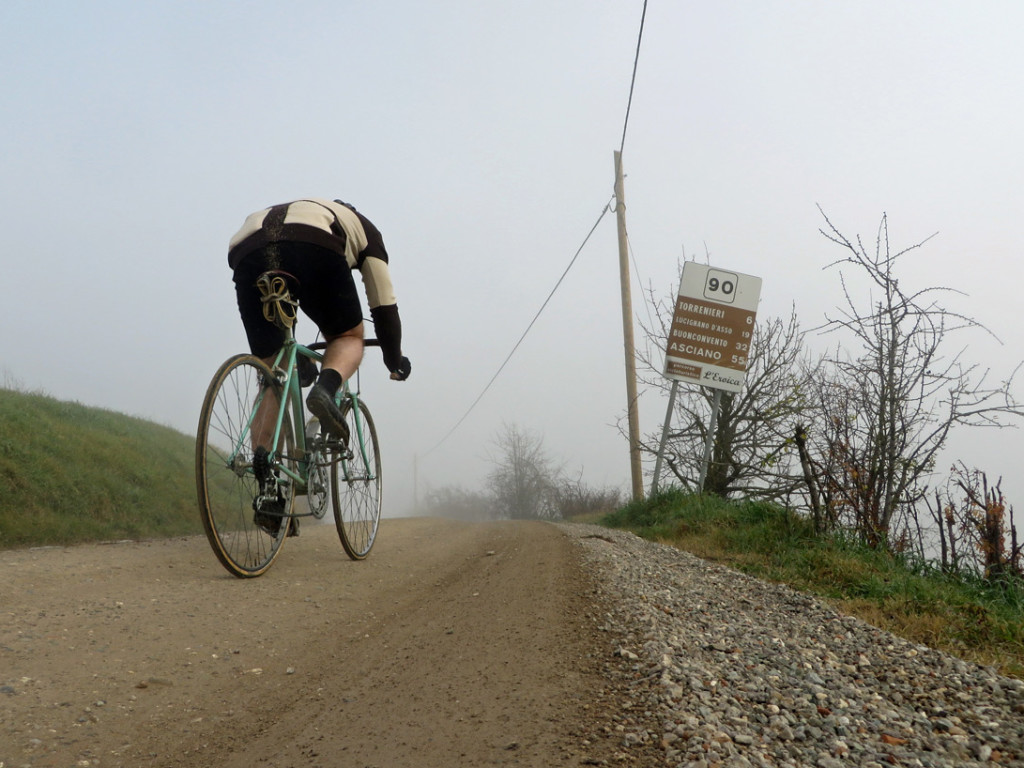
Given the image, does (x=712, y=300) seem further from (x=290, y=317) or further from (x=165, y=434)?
(x=165, y=434)

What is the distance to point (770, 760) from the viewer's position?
137 cm

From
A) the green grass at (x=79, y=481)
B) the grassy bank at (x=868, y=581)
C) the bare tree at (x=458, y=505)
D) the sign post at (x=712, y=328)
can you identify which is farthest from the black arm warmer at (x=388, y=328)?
the bare tree at (x=458, y=505)

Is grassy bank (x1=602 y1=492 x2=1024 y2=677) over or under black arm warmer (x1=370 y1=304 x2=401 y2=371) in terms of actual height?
under

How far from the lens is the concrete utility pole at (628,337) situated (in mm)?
13039

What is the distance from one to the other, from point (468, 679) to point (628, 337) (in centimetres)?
1244

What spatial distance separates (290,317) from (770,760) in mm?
2635

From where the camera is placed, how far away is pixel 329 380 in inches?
133

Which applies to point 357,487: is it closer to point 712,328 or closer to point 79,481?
point 79,481

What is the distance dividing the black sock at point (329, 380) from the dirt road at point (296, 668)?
0.92 m

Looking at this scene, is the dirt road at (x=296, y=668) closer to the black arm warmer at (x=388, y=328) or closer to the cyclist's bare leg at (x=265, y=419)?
the cyclist's bare leg at (x=265, y=419)

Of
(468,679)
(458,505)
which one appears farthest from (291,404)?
(458,505)

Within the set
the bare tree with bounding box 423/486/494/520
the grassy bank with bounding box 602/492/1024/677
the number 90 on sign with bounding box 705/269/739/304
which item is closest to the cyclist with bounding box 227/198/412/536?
the grassy bank with bounding box 602/492/1024/677

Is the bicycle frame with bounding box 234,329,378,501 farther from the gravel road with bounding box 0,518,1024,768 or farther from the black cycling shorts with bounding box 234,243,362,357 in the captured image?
the gravel road with bounding box 0,518,1024,768

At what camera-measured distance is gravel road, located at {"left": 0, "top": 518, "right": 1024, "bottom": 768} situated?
147cm
